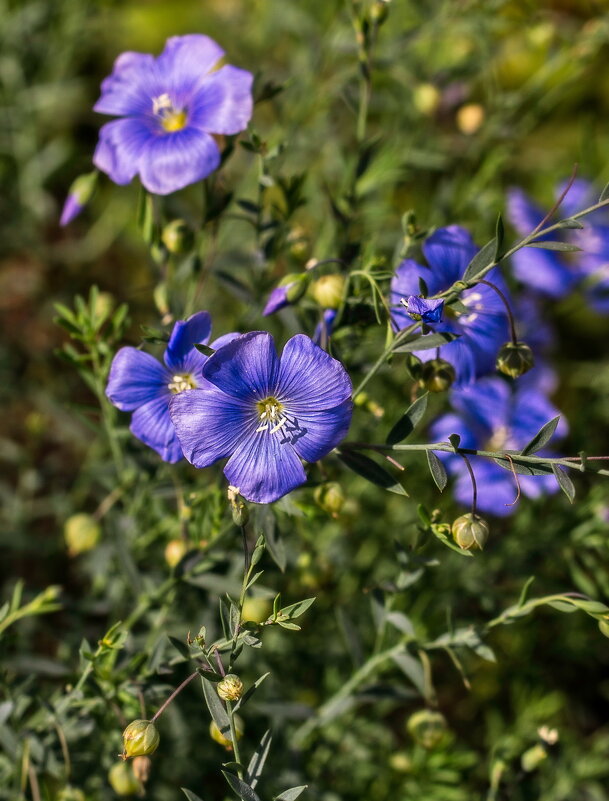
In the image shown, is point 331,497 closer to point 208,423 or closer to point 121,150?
point 208,423

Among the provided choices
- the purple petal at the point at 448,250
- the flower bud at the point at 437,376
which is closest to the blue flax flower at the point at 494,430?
the purple petal at the point at 448,250

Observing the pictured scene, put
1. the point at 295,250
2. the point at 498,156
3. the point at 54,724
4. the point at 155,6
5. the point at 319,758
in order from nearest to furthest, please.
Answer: the point at 54,724 → the point at 295,250 → the point at 319,758 → the point at 498,156 → the point at 155,6

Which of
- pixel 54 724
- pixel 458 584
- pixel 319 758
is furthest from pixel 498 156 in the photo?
pixel 54 724

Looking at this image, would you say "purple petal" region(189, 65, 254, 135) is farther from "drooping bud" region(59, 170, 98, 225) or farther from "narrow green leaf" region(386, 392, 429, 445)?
"narrow green leaf" region(386, 392, 429, 445)

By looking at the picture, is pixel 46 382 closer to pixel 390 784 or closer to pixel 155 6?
pixel 390 784

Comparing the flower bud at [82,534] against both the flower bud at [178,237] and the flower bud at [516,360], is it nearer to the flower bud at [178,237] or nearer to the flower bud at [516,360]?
the flower bud at [178,237]
